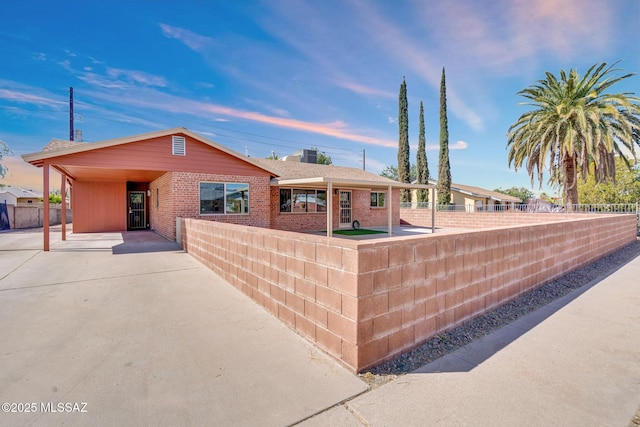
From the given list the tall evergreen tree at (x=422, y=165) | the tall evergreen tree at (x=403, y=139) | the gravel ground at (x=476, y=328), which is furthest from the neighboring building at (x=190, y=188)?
the tall evergreen tree at (x=422, y=165)

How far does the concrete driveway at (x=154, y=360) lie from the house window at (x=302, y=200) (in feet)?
32.2

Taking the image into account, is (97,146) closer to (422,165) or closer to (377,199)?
(377,199)

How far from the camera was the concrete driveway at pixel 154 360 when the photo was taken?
7.25 feet

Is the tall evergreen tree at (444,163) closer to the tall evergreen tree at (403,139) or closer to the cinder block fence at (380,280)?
the tall evergreen tree at (403,139)

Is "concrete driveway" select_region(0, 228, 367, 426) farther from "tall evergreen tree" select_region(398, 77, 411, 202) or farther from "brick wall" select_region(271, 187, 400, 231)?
"tall evergreen tree" select_region(398, 77, 411, 202)

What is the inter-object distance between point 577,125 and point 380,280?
17.5 m

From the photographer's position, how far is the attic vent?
11.2 m

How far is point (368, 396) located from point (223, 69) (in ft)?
60.6

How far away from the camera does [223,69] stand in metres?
17.0

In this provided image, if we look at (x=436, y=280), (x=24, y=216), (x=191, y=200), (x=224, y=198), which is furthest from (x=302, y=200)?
(x=24, y=216)

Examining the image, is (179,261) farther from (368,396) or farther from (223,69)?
(223,69)

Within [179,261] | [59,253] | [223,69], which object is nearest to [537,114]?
[223,69]

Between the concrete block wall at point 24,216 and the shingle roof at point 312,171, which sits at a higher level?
the shingle roof at point 312,171

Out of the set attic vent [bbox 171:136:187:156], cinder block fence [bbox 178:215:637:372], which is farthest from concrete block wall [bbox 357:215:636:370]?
attic vent [bbox 171:136:187:156]
